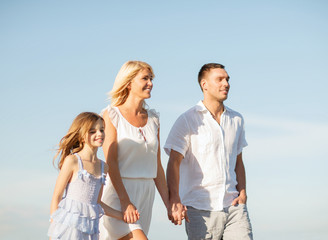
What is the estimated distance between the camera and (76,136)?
6.10 meters

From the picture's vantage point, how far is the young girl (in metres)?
5.81

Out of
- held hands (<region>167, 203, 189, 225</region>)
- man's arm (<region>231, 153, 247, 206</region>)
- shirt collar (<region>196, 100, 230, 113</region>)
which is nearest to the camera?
held hands (<region>167, 203, 189, 225</region>)

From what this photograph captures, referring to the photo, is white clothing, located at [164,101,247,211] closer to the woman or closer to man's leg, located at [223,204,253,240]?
man's leg, located at [223,204,253,240]

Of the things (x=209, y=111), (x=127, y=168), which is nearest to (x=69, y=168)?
(x=127, y=168)

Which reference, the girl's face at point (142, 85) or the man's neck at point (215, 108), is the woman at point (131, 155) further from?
the man's neck at point (215, 108)

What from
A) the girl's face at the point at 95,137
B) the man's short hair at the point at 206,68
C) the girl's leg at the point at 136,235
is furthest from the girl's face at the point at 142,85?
the girl's leg at the point at 136,235

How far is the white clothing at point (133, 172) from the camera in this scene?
20.9 feet

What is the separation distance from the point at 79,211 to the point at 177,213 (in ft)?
4.41

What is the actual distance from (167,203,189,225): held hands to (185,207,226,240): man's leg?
0.33 metres

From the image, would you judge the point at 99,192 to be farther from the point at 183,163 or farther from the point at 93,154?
the point at 183,163

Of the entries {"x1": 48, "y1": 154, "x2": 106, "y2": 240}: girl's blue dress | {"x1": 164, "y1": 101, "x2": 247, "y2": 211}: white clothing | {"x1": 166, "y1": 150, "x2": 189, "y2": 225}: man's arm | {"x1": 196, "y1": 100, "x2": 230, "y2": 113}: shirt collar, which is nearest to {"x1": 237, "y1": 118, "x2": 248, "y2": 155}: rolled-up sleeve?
{"x1": 164, "y1": 101, "x2": 247, "y2": 211}: white clothing

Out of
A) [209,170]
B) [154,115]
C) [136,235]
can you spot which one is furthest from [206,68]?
[136,235]

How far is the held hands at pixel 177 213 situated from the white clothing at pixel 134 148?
0.50 meters

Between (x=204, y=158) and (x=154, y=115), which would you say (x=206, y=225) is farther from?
(x=154, y=115)
